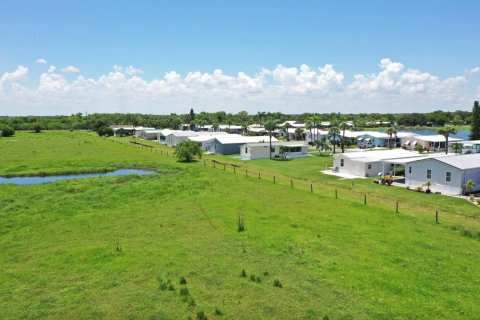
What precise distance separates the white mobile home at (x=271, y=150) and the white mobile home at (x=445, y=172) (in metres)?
28.5

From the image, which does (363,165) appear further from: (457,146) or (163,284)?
(163,284)

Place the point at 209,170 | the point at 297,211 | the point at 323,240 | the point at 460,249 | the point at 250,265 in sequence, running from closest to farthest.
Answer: the point at 250,265
the point at 460,249
the point at 323,240
the point at 297,211
the point at 209,170

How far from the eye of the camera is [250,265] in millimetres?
18312

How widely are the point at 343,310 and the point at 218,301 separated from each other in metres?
4.85

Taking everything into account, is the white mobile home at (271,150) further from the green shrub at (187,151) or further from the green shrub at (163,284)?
the green shrub at (163,284)

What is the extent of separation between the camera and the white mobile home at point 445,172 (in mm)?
35812

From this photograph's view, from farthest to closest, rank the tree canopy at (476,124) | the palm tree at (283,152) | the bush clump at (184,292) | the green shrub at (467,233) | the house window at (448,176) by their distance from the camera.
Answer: the tree canopy at (476,124) → the palm tree at (283,152) → the house window at (448,176) → the green shrub at (467,233) → the bush clump at (184,292)

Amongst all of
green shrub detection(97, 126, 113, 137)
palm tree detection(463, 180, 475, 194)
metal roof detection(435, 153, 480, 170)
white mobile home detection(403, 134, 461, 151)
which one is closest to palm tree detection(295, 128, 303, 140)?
white mobile home detection(403, 134, 461, 151)

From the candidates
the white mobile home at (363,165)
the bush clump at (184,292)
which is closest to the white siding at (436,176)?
the white mobile home at (363,165)

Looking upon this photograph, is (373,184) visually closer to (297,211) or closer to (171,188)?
(297,211)

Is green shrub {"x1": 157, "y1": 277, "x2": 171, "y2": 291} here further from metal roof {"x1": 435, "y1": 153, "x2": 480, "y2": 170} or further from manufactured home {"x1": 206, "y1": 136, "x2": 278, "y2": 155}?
manufactured home {"x1": 206, "y1": 136, "x2": 278, "y2": 155}

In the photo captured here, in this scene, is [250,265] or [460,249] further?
[460,249]

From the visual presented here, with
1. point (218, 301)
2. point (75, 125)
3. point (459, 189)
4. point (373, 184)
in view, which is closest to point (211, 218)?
point (218, 301)

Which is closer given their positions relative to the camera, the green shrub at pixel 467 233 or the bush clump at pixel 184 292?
the bush clump at pixel 184 292
